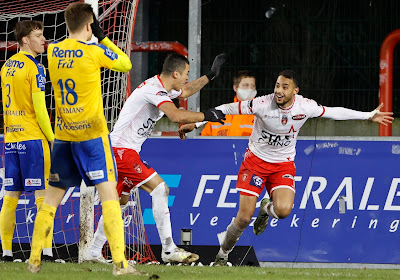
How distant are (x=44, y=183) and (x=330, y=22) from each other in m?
6.42

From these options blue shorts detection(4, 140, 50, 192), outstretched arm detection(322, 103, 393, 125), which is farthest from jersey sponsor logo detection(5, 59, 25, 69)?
outstretched arm detection(322, 103, 393, 125)

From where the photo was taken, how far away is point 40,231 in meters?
6.89

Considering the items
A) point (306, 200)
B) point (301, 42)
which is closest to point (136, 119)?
point (306, 200)

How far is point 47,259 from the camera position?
8836mm

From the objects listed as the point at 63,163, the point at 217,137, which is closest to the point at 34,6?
the point at 217,137

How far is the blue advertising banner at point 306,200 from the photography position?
9742 millimetres

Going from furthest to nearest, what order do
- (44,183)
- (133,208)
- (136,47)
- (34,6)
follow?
(136,47), (34,6), (133,208), (44,183)

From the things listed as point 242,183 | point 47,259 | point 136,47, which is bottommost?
point 47,259

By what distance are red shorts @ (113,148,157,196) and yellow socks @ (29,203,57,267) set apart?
5.12ft

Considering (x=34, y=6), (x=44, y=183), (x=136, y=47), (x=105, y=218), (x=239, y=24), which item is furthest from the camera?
(x=239, y=24)

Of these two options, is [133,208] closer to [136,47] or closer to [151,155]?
[151,155]

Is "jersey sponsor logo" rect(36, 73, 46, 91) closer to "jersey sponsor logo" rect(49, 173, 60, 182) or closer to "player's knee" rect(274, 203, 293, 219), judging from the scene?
"jersey sponsor logo" rect(49, 173, 60, 182)

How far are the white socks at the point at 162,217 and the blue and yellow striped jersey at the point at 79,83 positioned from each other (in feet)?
5.68

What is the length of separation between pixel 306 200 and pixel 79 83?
3.73 meters
